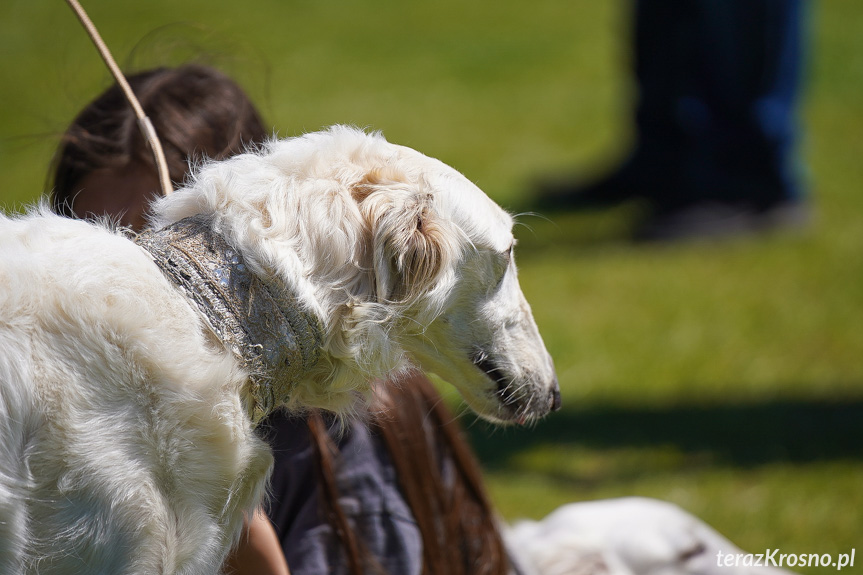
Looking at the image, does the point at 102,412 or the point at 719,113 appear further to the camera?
the point at 719,113

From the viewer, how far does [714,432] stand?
177 inches

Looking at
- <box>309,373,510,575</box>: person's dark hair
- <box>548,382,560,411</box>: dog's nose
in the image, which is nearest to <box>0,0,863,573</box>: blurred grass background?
<box>309,373,510,575</box>: person's dark hair

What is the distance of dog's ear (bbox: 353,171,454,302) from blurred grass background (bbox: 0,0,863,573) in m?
0.82

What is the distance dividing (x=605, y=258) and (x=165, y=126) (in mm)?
5046

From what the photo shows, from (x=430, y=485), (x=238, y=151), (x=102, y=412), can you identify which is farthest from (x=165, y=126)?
(x=430, y=485)

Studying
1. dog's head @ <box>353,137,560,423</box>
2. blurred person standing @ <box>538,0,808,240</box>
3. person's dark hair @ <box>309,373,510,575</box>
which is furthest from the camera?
blurred person standing @ <box>538,0,808,240</box>

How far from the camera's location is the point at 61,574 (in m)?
1.63

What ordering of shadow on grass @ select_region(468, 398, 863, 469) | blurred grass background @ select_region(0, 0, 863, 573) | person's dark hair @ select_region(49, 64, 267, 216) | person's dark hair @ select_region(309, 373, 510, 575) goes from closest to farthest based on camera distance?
person's dark hair @ select_region(309, 373, 510, 575), person's dark hair @ select_region(49, 64, 267, 216), blurred grass background @ select_region(0, 0, 863, 573), shadow on grass @ select_region(468, 398, 863, 469)

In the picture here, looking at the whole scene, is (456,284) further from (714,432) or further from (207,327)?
(714,432)

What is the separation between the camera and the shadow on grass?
4.26m

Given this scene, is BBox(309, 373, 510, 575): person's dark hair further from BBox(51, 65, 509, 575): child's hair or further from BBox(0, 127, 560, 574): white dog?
BBox(0, 127, 560, 574): white dog

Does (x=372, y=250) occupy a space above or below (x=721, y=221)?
above

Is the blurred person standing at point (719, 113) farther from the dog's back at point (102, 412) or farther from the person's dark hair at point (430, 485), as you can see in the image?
the dog's back at point (102, 412)

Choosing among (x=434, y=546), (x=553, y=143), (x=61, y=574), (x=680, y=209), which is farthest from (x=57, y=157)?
(x=553, y=143)
